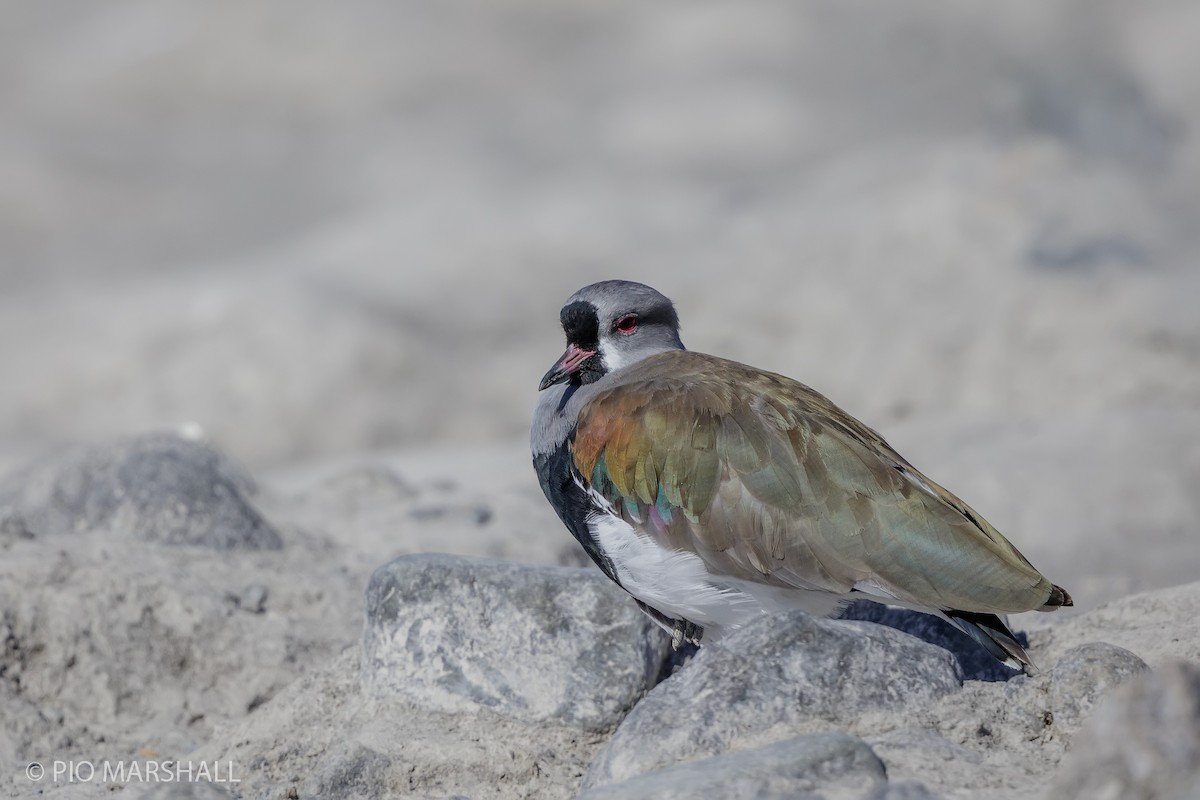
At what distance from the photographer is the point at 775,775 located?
338 centimetres

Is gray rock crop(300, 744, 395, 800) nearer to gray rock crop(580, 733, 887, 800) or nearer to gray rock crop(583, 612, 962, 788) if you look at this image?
gray rock crop(583, 612, 962, 788)

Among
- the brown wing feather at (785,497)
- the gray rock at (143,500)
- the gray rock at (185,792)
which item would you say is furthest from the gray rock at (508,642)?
the gray rock at (143,500)

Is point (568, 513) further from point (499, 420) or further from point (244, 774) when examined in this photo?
point (499, 420)

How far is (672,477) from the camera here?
4516 millimetres

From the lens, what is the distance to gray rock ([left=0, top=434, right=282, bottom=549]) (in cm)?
676

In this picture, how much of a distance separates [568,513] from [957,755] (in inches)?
64.4

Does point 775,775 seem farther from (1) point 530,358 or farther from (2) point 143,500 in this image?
(1) point 530,358

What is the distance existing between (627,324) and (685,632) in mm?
1205

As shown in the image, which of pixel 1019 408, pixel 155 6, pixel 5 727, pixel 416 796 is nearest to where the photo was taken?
pixel 416 796

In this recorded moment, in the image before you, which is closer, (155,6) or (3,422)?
(3,422)

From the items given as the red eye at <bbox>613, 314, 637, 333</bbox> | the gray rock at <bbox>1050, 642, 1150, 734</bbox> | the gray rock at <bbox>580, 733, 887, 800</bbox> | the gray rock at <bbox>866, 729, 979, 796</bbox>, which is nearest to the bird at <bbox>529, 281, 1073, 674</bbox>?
the gray rock at <bbox>1050, 642, 1150, 734</bbox>

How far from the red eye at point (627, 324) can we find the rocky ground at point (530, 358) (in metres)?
0.97

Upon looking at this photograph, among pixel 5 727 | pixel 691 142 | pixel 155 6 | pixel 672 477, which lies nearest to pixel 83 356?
pixel 155 6

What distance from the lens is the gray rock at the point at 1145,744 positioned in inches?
105
